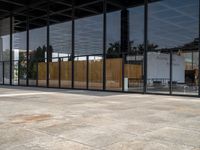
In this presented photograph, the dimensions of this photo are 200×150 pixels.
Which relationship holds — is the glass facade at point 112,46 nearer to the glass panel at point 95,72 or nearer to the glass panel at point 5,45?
the glass panel at point 95,72

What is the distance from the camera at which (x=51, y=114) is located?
10.1 metres

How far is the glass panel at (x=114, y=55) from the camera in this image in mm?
21422

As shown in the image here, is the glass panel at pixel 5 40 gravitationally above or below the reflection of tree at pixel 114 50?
above

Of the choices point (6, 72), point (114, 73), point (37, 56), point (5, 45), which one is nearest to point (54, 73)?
point (37, 56)

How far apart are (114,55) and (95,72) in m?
2.28

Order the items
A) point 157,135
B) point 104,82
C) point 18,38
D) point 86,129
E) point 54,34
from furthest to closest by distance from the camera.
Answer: point 18,38
point 54,34
point 104,82
point 86,129
point 157,135

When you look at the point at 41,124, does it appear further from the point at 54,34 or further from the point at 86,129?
the point at 54,34

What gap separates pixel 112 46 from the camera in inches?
858

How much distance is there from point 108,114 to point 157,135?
329cm

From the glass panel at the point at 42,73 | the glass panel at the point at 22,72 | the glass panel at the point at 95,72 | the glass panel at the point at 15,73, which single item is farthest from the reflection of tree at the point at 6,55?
the glass panel at the point at 95,72

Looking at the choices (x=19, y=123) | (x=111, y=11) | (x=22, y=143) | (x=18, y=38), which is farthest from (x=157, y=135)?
(x=18, y=38)

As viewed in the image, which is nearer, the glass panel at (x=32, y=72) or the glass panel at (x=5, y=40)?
the glass panel at (x=32, y=72)

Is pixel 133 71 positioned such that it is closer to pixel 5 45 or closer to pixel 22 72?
pixel 22 72

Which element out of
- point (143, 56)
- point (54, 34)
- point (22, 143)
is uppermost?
point (54, 34)
